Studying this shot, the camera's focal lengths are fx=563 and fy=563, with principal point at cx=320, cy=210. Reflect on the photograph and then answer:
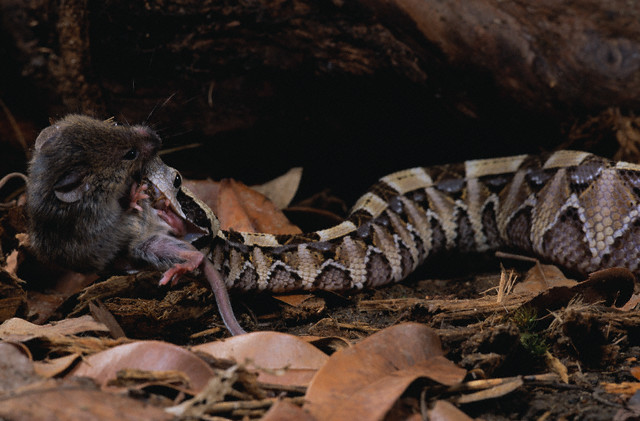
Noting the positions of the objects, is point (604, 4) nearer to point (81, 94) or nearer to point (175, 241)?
point (175, 241)

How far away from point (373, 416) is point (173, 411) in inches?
35.7

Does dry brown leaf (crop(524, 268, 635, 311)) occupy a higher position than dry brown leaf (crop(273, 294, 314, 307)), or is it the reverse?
dry brown leaf (crop(524, 268, 635, 311))

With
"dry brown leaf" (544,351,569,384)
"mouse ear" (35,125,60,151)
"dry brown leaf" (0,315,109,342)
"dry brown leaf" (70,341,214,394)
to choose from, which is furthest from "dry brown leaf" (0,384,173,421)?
"dry brown leaf" (544,351,569,384)

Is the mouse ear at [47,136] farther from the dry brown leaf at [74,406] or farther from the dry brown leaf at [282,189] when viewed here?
the dry brown leaf at [282,189]

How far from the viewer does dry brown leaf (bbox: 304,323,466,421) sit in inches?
104

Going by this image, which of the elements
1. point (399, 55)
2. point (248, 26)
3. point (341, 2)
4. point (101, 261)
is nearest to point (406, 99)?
point (399, 55)

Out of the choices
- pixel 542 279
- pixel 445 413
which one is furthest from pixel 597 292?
pixel 445 413

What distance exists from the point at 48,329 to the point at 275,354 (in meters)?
1.46

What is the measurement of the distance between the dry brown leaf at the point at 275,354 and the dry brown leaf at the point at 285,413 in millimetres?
404

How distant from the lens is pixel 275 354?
316 cm

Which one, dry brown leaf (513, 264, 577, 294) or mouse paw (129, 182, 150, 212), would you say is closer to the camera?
mouse paw (129, 182, 150, 212)

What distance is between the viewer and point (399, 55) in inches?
223

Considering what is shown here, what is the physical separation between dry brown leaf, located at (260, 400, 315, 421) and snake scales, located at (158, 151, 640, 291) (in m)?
2.21

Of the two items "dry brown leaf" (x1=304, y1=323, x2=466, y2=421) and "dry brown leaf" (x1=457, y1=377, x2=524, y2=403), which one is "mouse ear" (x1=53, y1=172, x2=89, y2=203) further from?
"dry brown leaf" (x1=457, y1=377, x2=524, y2=403)
